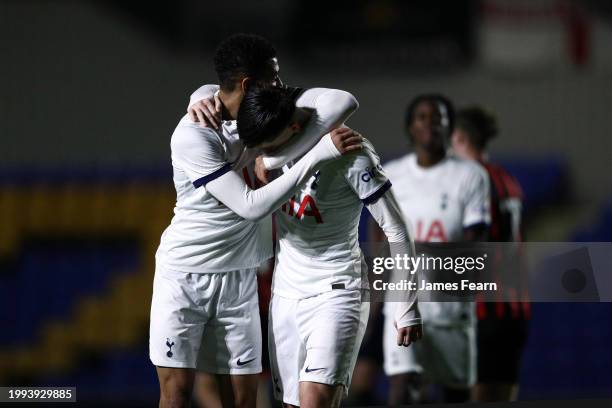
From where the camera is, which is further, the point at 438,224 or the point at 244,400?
the point at 438,224

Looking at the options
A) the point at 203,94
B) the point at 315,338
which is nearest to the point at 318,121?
the point at 203,94

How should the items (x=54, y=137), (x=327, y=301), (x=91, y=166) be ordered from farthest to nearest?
(x=54, y=137)
(x=91, y=166)
(x=327, y=301)

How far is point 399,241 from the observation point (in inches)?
121

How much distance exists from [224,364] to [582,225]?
5.70m

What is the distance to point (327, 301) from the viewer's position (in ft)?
10.0

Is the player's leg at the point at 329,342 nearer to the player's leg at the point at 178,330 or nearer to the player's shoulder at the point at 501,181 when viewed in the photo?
the player's leg at the point at 178,330

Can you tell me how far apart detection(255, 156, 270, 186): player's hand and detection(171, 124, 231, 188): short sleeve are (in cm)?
10

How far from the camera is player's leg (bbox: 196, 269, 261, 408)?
3.29m

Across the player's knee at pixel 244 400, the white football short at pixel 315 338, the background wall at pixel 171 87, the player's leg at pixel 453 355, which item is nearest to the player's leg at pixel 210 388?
the player's knee at pixel 244 400

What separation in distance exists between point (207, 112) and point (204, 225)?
0.39 metres

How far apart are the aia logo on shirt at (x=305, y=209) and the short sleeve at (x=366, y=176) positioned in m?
0.15

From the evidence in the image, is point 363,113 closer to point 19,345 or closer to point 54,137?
point 54,137

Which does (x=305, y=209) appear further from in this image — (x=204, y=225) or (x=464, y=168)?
(x=464, y=168)

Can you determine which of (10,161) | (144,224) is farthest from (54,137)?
A: (144,224)
